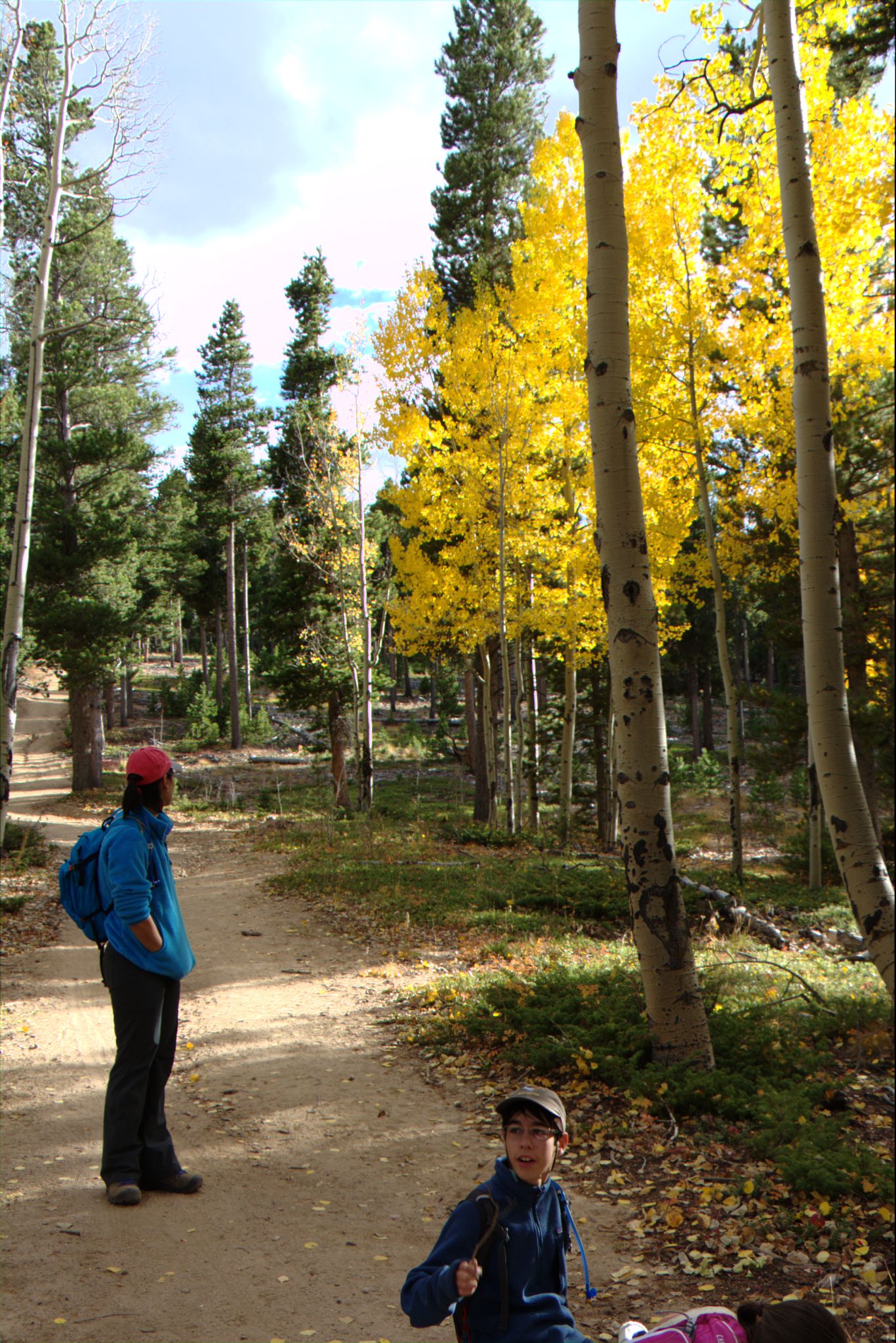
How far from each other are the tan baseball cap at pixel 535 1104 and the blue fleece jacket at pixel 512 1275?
0.15 m

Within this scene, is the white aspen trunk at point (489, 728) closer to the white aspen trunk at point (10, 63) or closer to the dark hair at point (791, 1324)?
the white aspen trunk at point (10, 63)

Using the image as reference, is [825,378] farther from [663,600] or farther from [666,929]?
[663,600]

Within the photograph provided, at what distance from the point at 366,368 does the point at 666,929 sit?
1485 centimetres

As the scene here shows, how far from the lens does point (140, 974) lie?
389cm

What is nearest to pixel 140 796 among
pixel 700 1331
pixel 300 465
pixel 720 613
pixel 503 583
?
pixel 700 1331

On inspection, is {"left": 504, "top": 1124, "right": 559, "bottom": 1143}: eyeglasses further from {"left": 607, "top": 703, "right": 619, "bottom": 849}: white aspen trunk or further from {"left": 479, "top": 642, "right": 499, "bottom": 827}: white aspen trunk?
{"left": 479, "top": 642, "right": 499, "bottom": 827}: white aspen trunk

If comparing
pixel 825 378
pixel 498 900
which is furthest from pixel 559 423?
pixel 825 378

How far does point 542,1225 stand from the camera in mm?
2418

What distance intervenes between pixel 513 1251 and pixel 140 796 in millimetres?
2494

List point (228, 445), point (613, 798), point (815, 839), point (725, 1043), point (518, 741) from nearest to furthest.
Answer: point (725, 1043)
point (815, 839)
point (518, 741)
point (613, 798)
point (228, 445)

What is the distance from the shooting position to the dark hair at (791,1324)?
6.22 ft

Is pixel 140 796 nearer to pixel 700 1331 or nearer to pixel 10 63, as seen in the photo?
pixel 700 1331

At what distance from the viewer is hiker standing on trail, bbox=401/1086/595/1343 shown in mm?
2197

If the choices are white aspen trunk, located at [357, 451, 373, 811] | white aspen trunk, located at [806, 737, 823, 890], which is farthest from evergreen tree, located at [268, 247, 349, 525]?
white aspen trunk, located at [806, 737, 823, 890]
